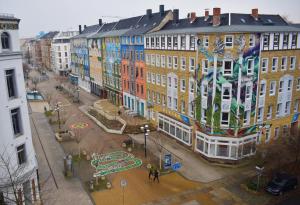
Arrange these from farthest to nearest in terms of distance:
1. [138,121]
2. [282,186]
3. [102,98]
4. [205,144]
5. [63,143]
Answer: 1. [102,98]
2. [138,121]
3. [63,143]
4. [205,144]
5. [282,186]

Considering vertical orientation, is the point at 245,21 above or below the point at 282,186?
above

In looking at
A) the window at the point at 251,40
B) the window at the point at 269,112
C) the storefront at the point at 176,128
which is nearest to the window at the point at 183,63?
the storefront at the point at 176,128

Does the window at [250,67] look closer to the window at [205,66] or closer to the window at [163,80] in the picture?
the window at [205,66]

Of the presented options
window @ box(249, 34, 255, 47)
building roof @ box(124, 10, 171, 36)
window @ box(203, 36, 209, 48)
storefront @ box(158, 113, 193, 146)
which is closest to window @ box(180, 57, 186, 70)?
window @ box(203, 36, 209, 48)

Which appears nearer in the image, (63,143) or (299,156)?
(299,156)

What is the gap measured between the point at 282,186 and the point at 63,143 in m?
27.7

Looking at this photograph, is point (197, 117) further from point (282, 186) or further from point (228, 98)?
point (282, 186)

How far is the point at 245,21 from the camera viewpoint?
104 feet

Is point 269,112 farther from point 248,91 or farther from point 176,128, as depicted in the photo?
point 176,128

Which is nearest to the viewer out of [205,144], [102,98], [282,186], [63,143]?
[282,186]

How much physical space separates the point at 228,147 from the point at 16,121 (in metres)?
21.6

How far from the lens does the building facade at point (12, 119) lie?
753 inches

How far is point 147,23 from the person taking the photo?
48.5m

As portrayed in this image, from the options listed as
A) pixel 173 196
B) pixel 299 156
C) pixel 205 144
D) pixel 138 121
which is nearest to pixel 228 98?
pixel 205 144
